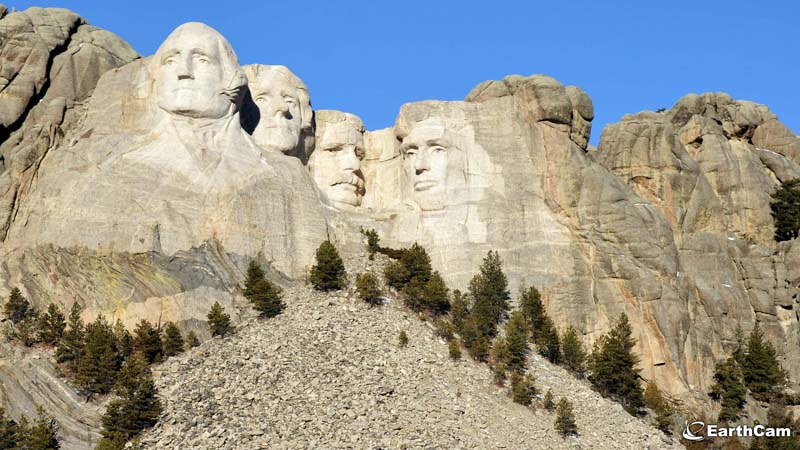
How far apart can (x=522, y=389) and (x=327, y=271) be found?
7.72m

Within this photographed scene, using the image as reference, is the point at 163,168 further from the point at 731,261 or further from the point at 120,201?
the point at 731,261

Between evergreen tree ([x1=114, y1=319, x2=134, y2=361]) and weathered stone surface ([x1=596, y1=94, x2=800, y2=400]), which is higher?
weathered stone surface ([x1=596, y1=94, x2=800, y2=400])

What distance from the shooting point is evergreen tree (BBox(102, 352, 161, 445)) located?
6356cm

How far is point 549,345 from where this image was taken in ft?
237

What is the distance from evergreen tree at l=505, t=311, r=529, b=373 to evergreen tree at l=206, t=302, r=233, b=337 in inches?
321

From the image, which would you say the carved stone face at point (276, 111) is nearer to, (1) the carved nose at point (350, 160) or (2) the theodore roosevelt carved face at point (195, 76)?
(1) the carved nose at point (350, 160)

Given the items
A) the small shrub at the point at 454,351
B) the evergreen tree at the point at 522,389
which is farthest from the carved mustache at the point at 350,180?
the evergreen tree at the point at 522,389

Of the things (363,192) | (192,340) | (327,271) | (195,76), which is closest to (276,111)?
(195,76)

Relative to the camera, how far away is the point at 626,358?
72125mm

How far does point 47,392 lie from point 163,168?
10115mm

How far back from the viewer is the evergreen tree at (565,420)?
66.9m

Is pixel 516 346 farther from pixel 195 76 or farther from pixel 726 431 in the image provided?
pixel 195 76

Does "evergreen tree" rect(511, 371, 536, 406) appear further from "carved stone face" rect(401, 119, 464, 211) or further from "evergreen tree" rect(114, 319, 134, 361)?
"evergreen tree" rect(114, 319, 134, 361)

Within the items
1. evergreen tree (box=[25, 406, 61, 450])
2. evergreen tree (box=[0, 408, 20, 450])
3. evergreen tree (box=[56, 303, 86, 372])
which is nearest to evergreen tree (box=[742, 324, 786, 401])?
evergreen tree (box=[56, 303, 86, 372])
